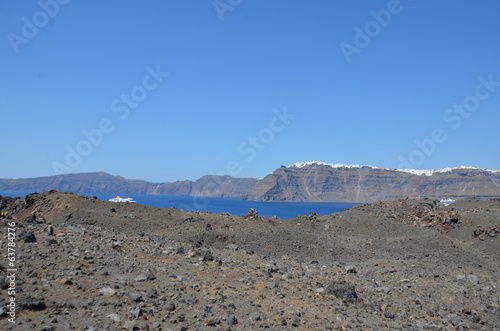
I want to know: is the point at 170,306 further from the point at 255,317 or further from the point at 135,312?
the point at 255,317

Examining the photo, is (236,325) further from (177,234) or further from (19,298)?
(177,234)

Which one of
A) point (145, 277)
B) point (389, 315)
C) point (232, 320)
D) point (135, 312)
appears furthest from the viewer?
point (389, 315)

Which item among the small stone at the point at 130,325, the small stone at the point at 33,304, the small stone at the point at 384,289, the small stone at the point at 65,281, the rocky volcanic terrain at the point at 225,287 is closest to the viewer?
the small stone at the point at 130,325

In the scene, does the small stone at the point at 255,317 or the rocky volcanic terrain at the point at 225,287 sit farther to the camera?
the small stone at the point at 255,317

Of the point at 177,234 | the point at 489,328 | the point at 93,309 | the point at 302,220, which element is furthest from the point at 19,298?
the point at 302,220

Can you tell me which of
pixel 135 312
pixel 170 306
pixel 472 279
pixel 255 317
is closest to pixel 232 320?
pixel 255 317

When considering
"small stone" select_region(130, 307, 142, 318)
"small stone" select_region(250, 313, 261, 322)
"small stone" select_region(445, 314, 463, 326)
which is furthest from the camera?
"small stone" select_region(445, 314, 463, 326)

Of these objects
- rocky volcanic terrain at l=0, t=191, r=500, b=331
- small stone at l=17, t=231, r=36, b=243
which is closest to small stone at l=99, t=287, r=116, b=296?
rocky volcanic terrain at l=0, t=191, r=500, b=331

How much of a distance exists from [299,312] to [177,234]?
13648mm

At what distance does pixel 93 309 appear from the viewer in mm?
6926

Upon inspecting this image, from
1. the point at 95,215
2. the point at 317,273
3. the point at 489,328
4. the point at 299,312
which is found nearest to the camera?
the point at 299,312

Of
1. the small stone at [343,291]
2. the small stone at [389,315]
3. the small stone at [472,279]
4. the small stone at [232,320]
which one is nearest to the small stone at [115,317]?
the small stone at [232,320]

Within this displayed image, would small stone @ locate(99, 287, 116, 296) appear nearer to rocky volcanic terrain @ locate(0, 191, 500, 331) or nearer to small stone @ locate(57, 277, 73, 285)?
rocky volcanic terrain @ locate(0, 191, 500, 331)

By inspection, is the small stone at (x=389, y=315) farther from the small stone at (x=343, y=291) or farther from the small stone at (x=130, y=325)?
the small stone at (x=130, y=325)
